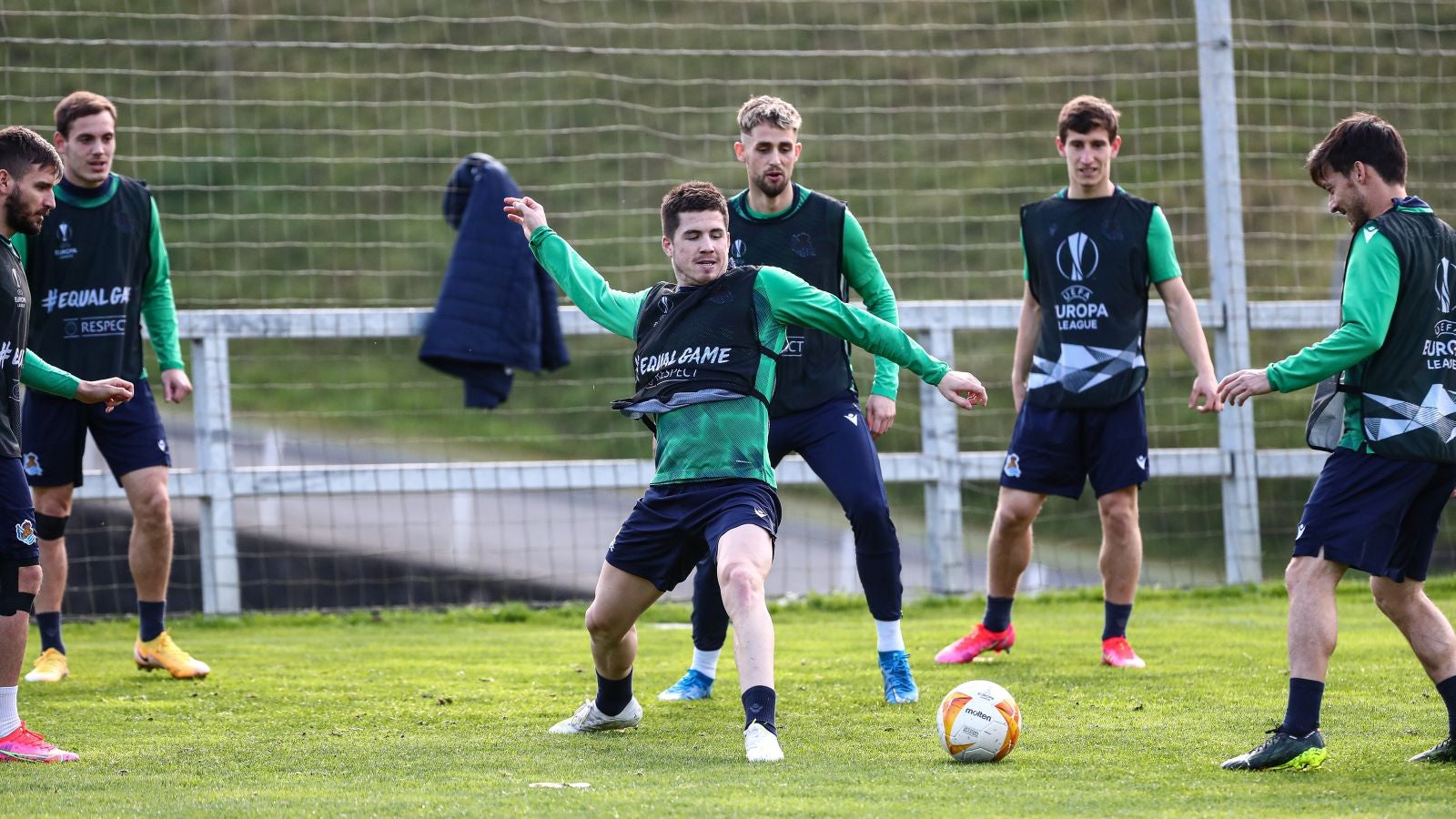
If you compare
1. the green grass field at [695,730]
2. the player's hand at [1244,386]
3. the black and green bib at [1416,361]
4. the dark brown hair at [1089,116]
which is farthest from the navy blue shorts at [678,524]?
the dark brown hair at [1089,116]

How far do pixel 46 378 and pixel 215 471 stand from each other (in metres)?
3.63

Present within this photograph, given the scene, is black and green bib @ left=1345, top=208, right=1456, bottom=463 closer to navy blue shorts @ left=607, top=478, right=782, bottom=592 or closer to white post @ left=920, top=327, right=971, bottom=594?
navy blue shorts @ left=607, top=478, right=782, bottom=592

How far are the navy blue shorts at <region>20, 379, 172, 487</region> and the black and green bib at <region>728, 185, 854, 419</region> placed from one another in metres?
2.42

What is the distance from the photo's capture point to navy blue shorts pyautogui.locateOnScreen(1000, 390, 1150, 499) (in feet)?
21.6

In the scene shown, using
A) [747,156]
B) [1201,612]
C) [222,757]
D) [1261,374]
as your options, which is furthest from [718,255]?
[1201,612]

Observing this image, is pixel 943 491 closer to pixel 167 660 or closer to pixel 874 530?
pixel 874 530

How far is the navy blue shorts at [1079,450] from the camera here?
657 centimetres

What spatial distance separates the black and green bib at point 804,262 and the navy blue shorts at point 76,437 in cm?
242

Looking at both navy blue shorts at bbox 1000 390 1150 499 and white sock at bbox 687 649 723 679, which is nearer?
white sock at bbox 687 649 723 679

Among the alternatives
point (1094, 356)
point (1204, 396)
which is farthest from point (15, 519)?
point (1094, 356)

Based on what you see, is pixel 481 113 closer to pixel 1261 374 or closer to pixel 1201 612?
pixel 1201 612

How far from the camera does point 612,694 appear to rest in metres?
5.06

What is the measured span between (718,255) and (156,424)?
276 cm

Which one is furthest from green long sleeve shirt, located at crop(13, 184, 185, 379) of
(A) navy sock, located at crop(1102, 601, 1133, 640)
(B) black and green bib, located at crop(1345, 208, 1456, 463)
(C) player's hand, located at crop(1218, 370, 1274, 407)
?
(B) black and green bib, located at crop(1345, 208, 1456, 463)
